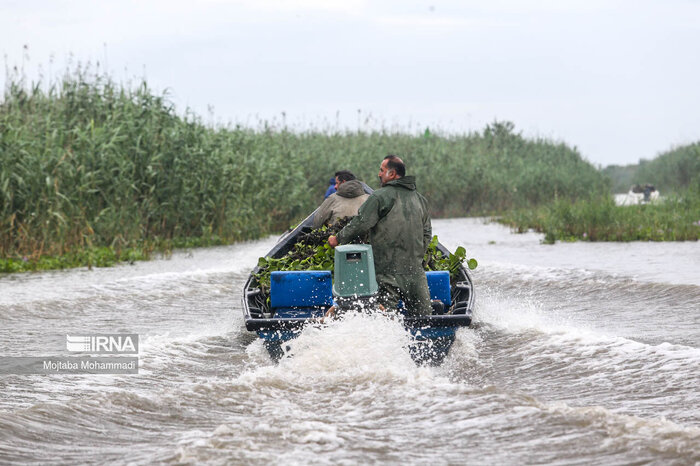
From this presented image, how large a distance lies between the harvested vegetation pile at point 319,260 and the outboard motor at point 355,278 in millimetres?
1158

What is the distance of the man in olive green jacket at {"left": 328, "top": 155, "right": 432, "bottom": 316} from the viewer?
746 centimetres

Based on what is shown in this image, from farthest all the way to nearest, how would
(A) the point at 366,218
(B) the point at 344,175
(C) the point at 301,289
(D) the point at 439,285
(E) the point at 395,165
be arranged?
(B) the point at 344,175, (D) the point at 439,285, (C) the point at 301,289, (E) the point at 395,165, (A) the point at 366,218

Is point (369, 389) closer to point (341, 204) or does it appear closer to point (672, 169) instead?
point (341, 204)

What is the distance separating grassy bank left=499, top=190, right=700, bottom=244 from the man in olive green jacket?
12.9 metres

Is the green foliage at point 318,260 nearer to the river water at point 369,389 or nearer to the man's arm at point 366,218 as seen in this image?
the river water at point 369,389

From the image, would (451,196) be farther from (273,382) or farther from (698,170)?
(273,382)

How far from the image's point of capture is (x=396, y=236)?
24.5 ft

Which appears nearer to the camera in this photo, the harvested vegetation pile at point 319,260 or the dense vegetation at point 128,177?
the harvested vegetation pile at point 319,260

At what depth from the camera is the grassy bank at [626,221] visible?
1923 cm

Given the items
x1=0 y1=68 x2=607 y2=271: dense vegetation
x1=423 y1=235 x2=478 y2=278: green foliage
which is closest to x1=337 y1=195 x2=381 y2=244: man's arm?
x1=423 y1=235 x2=478 y2=278: green foliage

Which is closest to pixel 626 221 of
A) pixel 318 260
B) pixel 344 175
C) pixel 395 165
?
pixel 344 175

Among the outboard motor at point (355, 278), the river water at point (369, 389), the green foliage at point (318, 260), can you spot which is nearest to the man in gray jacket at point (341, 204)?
the green foliage at point (318, 260)

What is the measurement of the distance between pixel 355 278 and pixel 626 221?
14.4m

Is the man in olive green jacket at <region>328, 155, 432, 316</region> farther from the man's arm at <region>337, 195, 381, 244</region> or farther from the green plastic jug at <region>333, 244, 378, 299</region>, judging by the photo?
the green plastic jug at <region>333, 244, 378, 299</region>
